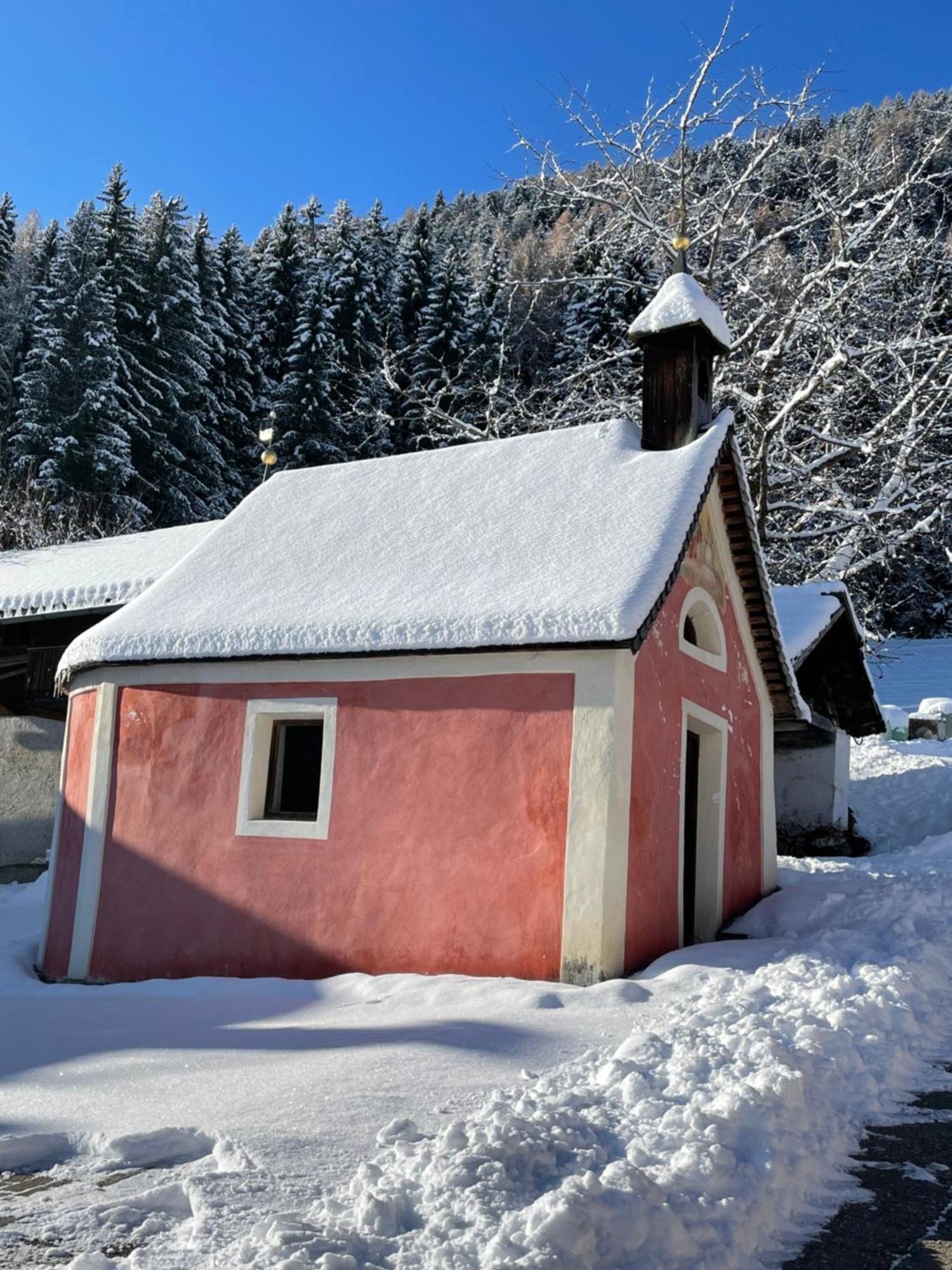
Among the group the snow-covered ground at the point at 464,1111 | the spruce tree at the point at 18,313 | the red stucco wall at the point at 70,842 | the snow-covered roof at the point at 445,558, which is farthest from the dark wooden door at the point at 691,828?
the spruce tree at the point at 18,313

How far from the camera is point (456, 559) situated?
10539 mm

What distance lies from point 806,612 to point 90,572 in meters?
9.95

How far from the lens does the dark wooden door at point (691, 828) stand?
11.4 m

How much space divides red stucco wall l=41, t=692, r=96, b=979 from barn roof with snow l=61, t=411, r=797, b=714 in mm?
596

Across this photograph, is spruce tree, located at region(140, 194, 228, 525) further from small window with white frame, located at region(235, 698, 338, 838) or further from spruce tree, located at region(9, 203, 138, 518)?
small window with white frame, located at region(235, 698, 338, 838)

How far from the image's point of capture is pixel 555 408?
21688 mm

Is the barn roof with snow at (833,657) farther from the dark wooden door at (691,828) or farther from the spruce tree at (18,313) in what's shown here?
the spruce tree at (18,313)

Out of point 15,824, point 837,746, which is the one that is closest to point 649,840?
point 837,746

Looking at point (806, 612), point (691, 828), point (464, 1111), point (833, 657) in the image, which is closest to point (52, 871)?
point (691, 828)

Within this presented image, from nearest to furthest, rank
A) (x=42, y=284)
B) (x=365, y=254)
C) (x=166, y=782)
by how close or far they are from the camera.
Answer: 1. (x=166, y=782)
2. (x=42, y=284)
3. (x=365, y=254)

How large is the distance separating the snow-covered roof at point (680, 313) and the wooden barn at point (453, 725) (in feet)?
0.15

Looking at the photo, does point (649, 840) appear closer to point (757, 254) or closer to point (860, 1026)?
point (860, 1026)

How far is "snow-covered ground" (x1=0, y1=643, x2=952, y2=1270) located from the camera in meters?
3.60

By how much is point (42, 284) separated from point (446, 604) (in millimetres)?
33754
